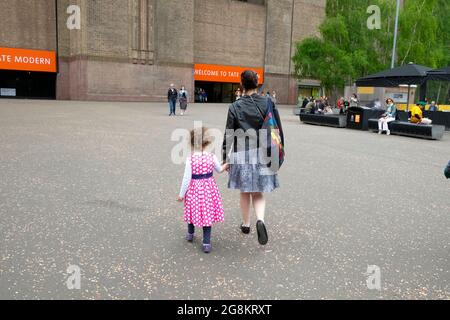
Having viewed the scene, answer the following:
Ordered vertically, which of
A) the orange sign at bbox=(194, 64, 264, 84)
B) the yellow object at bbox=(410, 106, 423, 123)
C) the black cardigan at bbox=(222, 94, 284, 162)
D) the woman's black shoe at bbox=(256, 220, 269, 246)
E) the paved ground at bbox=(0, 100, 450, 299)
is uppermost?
the orange sign at bbox=(194, 64, 264, 84)

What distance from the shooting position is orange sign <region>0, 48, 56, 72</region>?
34.8 m

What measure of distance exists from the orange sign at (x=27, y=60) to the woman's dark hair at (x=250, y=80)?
3598 centimetres

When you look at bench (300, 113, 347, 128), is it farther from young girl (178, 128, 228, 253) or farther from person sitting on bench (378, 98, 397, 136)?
young girl (178, 128, 228, 253)

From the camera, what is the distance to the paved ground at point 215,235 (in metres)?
3.44

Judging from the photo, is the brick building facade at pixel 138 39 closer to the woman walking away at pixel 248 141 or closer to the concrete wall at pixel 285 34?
the concrete wall at pixel 285 34

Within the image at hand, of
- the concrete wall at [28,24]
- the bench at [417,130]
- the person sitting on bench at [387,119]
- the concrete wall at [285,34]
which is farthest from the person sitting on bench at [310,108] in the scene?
the concrete wall at [28,24]

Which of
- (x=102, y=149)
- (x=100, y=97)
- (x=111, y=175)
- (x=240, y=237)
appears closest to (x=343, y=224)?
(x=240, y=237)

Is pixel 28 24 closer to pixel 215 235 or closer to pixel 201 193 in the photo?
pixel 215 235

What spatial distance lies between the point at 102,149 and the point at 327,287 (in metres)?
7.84

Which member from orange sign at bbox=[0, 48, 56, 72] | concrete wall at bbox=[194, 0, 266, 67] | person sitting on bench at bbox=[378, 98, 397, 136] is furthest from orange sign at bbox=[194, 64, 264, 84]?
person sitting on bench at bbox=[378, 98, 397, 136]

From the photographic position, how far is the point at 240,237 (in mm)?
4660

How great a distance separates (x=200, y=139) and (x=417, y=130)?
13.7 meters

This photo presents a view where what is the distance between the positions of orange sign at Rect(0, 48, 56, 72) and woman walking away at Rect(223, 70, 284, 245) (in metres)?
36.0
